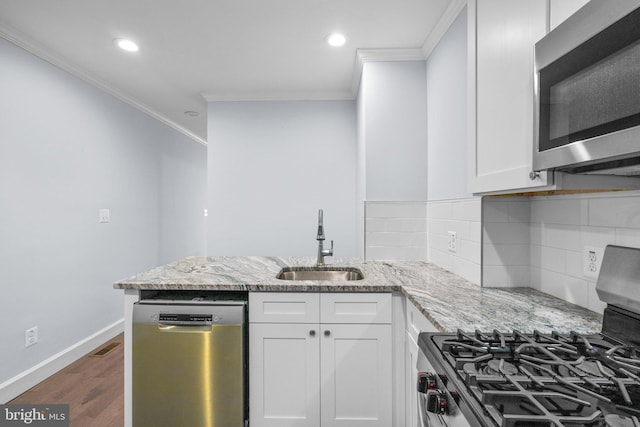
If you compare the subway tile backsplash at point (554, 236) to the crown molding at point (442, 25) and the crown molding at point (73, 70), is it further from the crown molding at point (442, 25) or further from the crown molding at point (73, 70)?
the crown molding at point (73, 70)

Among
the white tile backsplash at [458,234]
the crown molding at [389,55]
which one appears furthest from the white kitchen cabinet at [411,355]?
the crown molding at [389,55]

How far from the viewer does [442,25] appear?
6.68ft

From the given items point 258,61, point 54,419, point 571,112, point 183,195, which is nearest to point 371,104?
point 258,61

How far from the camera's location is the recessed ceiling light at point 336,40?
87.7 inches

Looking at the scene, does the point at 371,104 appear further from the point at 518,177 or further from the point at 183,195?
the point at 183,195

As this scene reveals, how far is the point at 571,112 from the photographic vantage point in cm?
82

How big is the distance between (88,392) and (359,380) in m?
1.93

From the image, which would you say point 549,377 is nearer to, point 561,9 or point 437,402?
point 437,402

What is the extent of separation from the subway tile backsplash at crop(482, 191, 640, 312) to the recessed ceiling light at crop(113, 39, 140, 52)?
252cm

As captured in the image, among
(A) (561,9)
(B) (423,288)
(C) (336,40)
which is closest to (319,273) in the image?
(B) (423,288)

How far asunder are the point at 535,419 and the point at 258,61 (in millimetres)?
2696

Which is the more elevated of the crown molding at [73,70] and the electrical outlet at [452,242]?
the crown molding at [73,70]

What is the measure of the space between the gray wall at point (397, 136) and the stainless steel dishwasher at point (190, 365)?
1.35m

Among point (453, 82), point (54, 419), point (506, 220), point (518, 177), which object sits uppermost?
point (453, 82)
